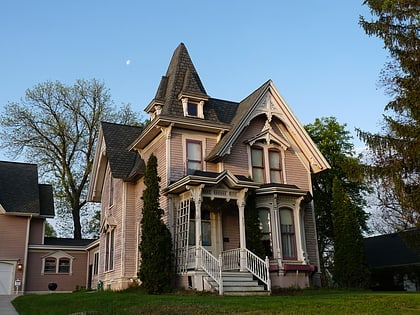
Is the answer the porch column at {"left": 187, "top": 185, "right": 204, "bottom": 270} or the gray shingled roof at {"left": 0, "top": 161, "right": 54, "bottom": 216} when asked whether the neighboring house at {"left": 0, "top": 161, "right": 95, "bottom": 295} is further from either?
the porch column at {"left": 187, "top": 185, "right": 204, "bottom": 270}

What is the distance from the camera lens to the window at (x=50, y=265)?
2896 cm

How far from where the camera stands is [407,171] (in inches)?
561

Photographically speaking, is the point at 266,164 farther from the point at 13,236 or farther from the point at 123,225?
the point at 13,236

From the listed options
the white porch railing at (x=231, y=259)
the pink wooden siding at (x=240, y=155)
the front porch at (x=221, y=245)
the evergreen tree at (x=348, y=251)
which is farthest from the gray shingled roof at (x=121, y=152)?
the evergreen tree at (x=348, y=251)

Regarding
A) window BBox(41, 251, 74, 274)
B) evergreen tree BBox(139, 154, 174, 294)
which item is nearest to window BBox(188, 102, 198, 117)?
evergreen tree BBox(139, 154, 174, 294)

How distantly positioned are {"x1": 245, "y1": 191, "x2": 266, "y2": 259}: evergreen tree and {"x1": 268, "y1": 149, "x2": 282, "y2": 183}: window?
2183 mm

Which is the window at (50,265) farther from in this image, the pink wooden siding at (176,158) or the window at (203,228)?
the window at (203,228)

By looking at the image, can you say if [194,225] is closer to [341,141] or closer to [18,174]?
[341,141]

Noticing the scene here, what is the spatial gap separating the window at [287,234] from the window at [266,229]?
587 mm

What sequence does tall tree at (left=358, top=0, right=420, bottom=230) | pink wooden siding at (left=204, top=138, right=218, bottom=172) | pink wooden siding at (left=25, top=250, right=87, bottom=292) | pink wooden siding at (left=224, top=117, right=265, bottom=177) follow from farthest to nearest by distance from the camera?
pink wooden siding at (left=25, top=250, right=87, bottom=292), pink wooden siding at (left=224, top=117, right=265, bottom=177), pink wooden siding at (left=204, top=138, right=218, bottom=172), tall tree at (left=358, top=0, right=420, bottom=230)

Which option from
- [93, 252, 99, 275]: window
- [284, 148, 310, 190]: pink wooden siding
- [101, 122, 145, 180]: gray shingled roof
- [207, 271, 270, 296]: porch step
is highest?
[101, 122, 145, 180]: gray shingled roof

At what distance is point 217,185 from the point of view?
16.0 meters

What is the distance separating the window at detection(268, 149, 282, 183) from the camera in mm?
18880

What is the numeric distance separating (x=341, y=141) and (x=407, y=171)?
53.7 feet
